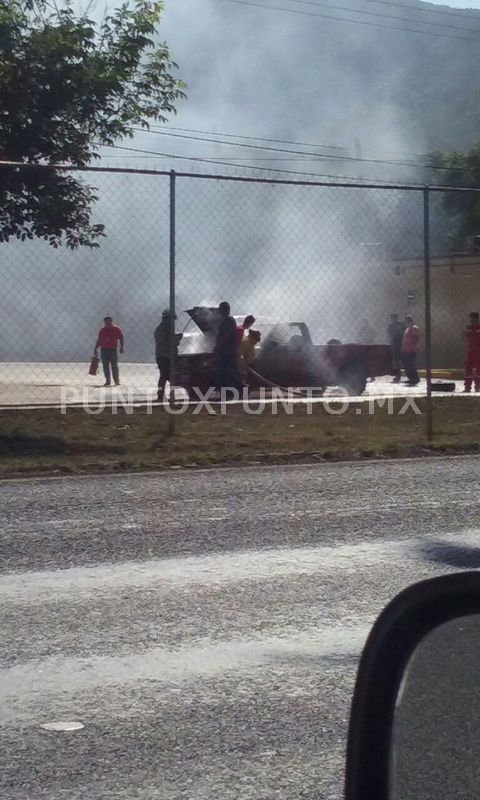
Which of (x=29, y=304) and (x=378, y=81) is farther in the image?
(x=378, y=81)

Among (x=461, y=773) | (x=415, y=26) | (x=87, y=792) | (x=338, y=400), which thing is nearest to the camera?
(x=461, y=773)

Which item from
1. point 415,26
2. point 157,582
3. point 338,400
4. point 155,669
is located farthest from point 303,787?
point 415,26

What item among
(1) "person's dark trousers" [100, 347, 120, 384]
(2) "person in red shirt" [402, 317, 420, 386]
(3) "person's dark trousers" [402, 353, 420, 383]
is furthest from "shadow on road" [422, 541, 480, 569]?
(3) "person's dark trousers" [402, 353, 420, 383]

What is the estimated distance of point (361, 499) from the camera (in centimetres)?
784

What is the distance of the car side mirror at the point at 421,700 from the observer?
157 cm

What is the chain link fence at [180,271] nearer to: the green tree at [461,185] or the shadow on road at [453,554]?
the shadow on road at [453,554]

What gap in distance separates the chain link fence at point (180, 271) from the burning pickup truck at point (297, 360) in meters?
0.10

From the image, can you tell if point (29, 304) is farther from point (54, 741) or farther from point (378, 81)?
point (378, 81)

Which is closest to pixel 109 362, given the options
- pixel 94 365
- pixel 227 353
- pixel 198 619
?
pixel 94 365

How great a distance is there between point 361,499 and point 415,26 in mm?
189501

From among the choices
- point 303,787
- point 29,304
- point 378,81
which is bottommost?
point 303,787

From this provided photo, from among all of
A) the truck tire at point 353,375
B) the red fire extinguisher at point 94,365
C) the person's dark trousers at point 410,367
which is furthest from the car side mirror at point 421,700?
the person's dark trousers at point 410,367

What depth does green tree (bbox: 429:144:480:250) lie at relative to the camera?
2308 inches

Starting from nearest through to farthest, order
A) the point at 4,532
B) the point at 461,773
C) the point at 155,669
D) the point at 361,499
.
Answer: the point at 461,773, the point at 155,669, the point at 4,532, the point at 361,499
